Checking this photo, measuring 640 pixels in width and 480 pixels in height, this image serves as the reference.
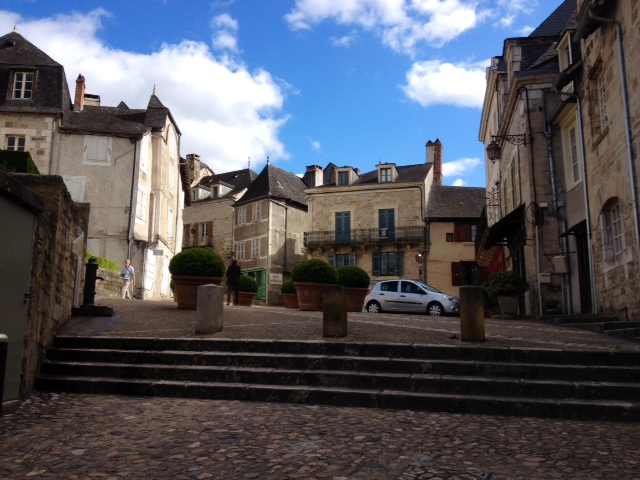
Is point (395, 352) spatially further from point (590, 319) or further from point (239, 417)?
point (590, 319)

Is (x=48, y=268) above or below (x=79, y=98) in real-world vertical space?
below

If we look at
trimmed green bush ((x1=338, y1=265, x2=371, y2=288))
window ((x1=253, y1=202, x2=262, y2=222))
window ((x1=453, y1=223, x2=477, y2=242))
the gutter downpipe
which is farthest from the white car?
window ((x1=253, y1=202, x2=262, y2=222))

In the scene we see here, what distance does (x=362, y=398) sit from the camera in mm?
6254

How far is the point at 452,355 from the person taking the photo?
7.11 metres

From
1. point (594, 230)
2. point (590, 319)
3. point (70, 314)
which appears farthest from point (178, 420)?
point (594, 230)

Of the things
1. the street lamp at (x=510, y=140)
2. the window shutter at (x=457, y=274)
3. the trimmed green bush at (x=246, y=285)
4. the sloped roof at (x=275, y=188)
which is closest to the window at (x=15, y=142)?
the trimmed green bush at (x=246, y=285)

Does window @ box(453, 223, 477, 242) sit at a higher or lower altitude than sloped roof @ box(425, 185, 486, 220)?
lower

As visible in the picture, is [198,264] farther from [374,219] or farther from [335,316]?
[374,219]

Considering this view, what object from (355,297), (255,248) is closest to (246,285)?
(355,297)

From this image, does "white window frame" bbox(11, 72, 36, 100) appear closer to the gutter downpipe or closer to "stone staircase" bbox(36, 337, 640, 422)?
"stone staircase" bbox(36, 337, 640, 422)

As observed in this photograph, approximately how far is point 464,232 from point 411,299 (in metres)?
16.2

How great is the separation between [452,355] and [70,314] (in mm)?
6802

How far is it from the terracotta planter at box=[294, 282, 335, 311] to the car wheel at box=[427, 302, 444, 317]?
6082 mm

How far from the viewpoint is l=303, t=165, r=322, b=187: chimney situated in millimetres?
43287
